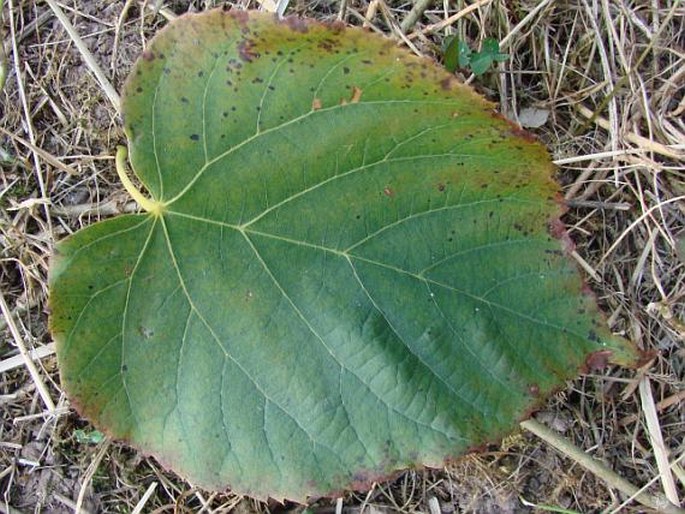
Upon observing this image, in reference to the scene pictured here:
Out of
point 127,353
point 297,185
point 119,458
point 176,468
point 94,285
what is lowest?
point 119,458

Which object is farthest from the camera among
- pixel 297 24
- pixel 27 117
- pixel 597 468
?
pixel 27 117

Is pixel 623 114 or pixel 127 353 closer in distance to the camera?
pixel 127 353

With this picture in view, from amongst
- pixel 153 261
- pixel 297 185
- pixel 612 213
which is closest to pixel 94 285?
pixel 153 261

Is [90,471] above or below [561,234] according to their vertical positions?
below

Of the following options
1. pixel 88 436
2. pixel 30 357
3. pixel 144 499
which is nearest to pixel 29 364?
pixel 30 357

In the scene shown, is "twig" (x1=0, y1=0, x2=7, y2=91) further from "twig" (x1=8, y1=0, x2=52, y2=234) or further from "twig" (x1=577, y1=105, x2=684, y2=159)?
"twig" (x1=577, y1=105, x2=684, y2=159)

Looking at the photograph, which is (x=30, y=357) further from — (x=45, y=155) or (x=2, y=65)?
(x=2, y=65)

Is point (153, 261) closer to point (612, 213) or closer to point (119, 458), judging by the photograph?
point (119, 458)
